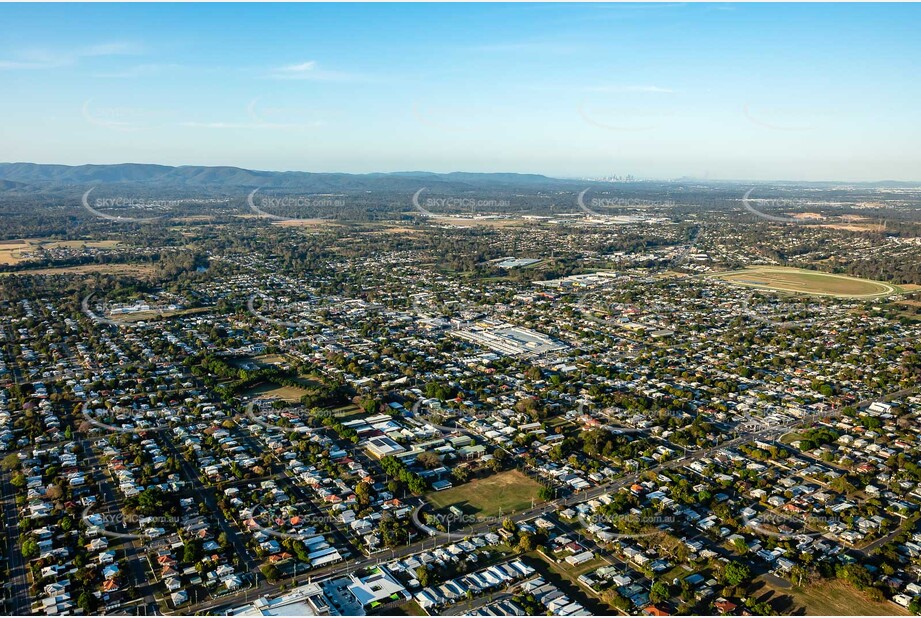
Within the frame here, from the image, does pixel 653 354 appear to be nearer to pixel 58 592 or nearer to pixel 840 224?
pixel 58 592

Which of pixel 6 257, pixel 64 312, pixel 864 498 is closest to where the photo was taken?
pixel 864 498

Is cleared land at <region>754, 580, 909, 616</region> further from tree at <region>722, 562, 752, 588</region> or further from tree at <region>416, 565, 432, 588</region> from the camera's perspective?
tree at <region>416, 565, 432, 588</region>

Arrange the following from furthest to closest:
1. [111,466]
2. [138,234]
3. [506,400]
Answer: [138,234] → [506,400] → [111,466]

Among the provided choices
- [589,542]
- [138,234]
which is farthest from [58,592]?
[138,234]

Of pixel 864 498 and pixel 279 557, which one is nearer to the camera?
pixel 279 557

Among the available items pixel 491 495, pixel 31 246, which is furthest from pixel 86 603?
pixel 31 246

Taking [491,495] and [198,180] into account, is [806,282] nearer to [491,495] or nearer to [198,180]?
[491,495]
